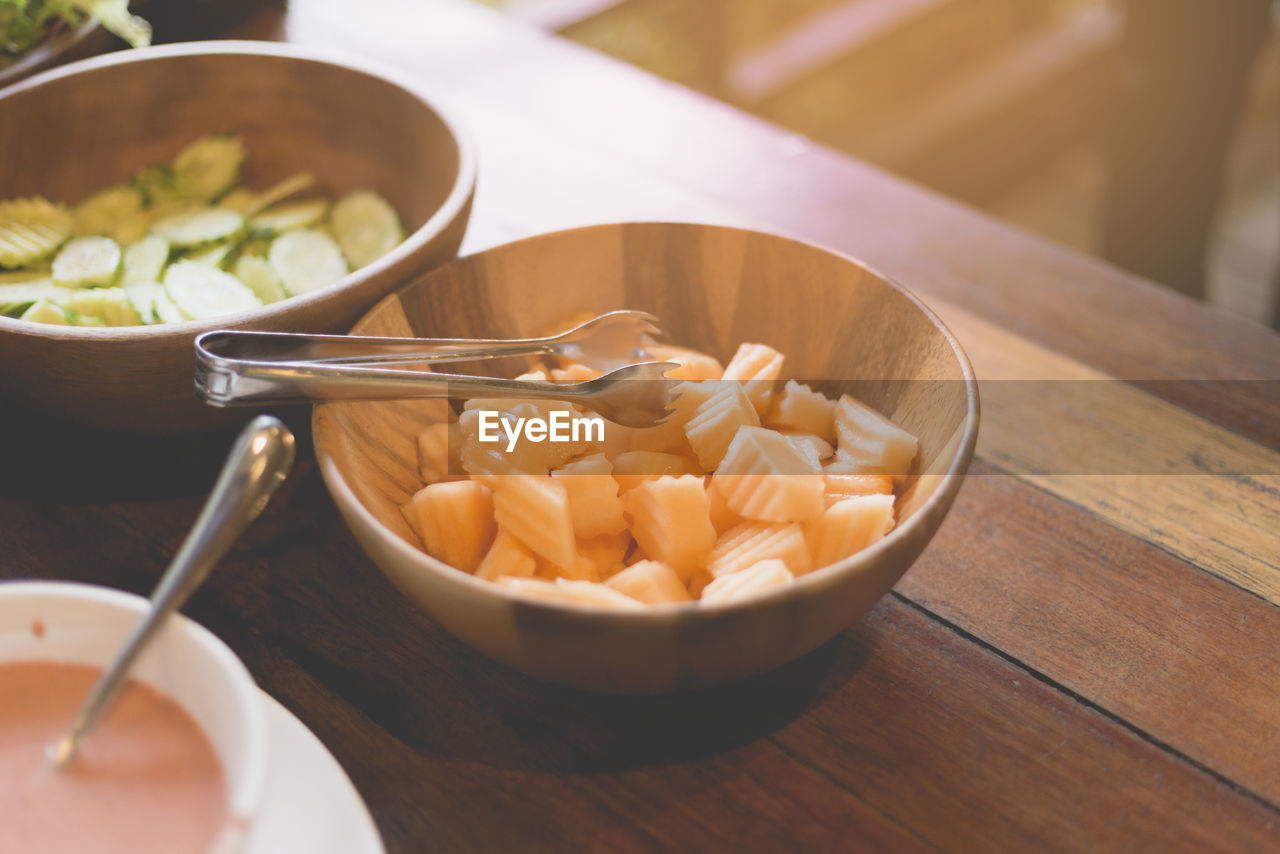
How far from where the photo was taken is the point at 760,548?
769 millimetres

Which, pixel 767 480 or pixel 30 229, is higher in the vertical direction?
pixel 767 480

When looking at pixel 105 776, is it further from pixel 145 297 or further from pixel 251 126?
pixel 251 126

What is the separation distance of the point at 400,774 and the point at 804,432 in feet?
1.52

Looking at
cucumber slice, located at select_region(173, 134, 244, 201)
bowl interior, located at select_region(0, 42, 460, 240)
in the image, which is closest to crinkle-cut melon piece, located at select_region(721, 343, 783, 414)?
bowl interior, located at select_region(0, 42, 460, 240)

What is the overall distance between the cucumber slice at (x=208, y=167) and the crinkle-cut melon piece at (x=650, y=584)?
2.84 feet

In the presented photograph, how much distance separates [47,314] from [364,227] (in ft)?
1.28

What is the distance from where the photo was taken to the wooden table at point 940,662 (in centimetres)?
75

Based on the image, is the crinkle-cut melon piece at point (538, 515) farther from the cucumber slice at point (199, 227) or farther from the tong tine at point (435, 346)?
the cucumber slice at point (199, 227)

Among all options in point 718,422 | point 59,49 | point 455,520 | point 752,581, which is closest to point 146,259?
point 59,49

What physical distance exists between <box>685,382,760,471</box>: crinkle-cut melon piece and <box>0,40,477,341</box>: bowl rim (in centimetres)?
32

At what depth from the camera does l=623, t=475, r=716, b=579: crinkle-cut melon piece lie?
78 centimetres

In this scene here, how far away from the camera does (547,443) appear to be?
88cm

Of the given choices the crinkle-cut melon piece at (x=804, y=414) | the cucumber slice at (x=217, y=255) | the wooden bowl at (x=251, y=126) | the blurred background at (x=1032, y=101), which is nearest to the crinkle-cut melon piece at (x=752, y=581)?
the crinkle-cut melon piece at (x=804, y=414)

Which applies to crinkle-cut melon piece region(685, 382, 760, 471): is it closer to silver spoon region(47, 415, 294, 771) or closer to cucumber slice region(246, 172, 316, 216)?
silver spoon region(47, 415, 294, 771)
